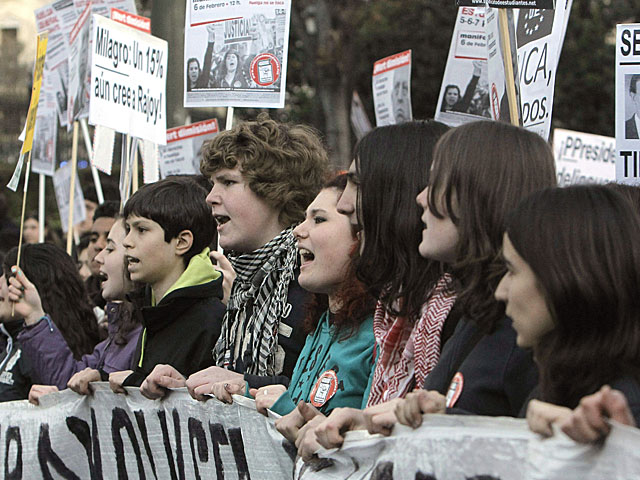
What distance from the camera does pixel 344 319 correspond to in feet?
12.2

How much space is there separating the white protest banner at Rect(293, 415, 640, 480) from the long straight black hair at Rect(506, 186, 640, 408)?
14 cm

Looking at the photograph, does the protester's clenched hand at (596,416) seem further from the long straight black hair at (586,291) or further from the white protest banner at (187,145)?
the white protest banner at (187,145)

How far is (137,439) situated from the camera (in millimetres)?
4238

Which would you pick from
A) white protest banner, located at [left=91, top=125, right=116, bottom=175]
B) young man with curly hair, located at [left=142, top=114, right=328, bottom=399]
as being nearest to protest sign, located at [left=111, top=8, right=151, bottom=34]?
white protest banner, located at [left=91, top=125, right=116, bottom=175]

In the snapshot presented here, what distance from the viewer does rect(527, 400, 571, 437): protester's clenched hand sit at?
6.97ft

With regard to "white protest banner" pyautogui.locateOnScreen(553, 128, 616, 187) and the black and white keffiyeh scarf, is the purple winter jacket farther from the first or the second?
"white protest banner" pyautogui.locateOnScreen(553, 128, 616, 187)

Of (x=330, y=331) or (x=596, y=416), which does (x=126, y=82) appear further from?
(x=596, y=416)

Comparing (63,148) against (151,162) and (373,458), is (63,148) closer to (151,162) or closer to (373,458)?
(151,162)

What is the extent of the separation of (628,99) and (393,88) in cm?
407

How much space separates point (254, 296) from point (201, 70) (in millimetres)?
2279

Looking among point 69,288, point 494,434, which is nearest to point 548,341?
point 494,434

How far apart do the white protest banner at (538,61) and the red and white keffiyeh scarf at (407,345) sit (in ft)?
5.07

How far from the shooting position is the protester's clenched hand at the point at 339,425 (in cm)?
288

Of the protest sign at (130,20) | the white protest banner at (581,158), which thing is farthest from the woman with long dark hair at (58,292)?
the white protest banner at (581,158)
